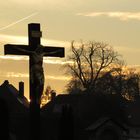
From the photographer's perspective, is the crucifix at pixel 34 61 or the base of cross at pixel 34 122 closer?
the base of cross at pixel 34 122

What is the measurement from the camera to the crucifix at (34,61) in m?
21.1

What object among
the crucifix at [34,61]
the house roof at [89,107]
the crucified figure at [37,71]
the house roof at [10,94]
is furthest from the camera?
the house roof at [10,94]

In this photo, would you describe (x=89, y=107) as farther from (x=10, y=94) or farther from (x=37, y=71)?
(x=37, y=71)

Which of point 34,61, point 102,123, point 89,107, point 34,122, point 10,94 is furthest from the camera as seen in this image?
point 10,94

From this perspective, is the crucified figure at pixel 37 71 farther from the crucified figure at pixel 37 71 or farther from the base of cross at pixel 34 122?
the base of cross at pixel 34 122

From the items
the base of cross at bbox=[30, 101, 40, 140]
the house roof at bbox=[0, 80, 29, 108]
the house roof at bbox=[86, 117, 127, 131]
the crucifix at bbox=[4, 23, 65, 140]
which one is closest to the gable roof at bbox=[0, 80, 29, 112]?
the house roof at bbox=[0, 80, 29, 108]

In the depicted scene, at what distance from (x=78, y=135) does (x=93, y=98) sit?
21598 millimetres

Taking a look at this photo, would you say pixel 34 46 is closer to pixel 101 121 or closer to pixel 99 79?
pixel 101 121

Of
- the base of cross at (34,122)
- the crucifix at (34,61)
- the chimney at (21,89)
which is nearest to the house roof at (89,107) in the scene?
the chimney at (21,89)

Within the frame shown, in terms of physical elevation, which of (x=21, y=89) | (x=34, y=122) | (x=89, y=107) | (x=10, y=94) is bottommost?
(x=89, y=107)

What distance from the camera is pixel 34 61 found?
2167 centimetres

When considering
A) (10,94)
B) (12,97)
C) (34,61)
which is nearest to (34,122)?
(34,61)

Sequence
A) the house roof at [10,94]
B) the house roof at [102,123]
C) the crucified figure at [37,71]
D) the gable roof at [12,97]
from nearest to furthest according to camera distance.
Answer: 1. the crucified figure at [37,71]
2. the house roof at [102,123]
3. the gable roof at [12,97]
4. the house roof at [10,94]

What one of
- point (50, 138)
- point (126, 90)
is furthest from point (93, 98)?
point (126, 90)
